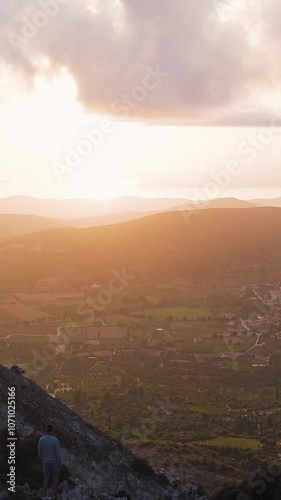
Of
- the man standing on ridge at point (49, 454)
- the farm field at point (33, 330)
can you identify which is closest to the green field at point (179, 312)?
the farm field at point (33, 330)

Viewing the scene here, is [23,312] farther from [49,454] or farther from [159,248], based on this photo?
[49,454]

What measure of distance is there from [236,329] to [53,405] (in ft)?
205

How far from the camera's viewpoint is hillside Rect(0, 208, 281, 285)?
128 meters

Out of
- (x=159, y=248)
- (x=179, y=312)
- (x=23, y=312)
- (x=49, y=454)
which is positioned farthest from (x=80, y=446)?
(x=159, y=248)

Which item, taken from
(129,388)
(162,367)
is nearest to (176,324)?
(162,367)

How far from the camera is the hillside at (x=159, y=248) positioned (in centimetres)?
12825

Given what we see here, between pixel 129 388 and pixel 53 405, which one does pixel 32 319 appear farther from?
pixel 53 405

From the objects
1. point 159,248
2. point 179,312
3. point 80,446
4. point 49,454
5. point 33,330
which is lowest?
point 80,446

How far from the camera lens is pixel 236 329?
84.1 meters

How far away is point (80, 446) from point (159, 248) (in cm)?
12096

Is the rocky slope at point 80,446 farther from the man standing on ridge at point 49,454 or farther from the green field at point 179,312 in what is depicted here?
the green field at point 179,312

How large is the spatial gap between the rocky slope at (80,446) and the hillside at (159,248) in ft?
317

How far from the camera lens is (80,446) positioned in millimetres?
21219

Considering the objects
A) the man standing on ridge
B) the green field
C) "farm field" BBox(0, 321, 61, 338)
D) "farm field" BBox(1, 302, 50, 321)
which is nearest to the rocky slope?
the man standing on ridge
